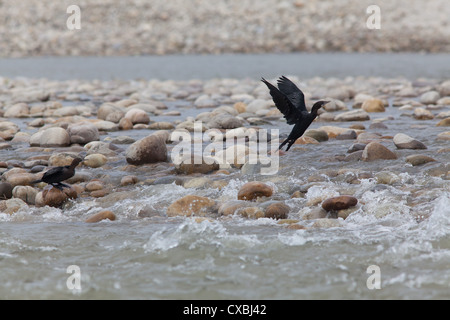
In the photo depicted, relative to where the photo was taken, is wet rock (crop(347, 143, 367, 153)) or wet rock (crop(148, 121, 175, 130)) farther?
wet rock (crop(148, 121, 175, 130))

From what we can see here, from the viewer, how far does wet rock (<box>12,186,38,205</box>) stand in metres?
5.93

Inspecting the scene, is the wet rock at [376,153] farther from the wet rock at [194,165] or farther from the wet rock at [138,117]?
the wet rock at [138,117]

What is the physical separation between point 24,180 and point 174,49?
2513 centimetres

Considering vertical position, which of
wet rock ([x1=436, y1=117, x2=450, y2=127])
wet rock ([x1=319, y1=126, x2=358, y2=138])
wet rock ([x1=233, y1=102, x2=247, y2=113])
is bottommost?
wet rock ([x1=319, y1=126, x2=358, y2=138])

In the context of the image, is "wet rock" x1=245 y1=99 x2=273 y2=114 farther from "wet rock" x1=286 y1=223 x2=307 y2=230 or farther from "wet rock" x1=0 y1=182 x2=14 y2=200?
"wet rock" x1=286 y1=223 x2=307 y2=230

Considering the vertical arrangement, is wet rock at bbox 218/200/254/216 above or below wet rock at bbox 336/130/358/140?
below

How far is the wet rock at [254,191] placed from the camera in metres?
5.75

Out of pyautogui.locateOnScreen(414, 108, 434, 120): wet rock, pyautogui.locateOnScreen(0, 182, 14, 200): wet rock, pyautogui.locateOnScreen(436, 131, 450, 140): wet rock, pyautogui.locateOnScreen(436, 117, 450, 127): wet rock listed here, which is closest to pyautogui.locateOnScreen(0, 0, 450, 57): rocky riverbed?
pyautogui.locateOnScreen(414, 108, 434, 120): wet rock

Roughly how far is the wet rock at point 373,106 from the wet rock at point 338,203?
19.7ft

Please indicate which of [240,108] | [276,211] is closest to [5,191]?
[276,211]

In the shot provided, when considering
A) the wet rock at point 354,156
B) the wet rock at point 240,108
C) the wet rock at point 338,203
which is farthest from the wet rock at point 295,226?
the wet rock at point 240,108

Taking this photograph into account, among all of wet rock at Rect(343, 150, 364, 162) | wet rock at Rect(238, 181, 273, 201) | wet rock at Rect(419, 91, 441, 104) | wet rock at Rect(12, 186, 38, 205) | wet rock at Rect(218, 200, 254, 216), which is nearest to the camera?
wet rock at Rect(218, 200, 254, 216)

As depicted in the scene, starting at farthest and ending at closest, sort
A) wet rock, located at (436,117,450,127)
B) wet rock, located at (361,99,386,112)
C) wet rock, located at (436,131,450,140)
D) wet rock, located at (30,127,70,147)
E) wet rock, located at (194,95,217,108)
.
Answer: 1. wet rock, located at (194,95,217,108)
2. wet rock, located at (361,99,386,112)
3. wet rock, located at (436,117,450,127)
4. wet rock, located at (30,127,70,147)
5. wet rock, located at (436,131,450,140)

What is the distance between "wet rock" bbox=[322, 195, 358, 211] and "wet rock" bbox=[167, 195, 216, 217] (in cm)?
108
